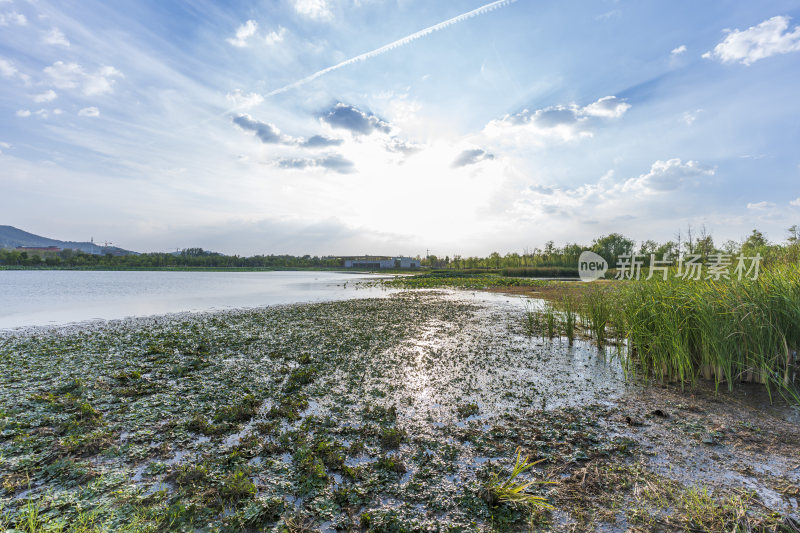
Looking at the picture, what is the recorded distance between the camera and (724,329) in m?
6.07

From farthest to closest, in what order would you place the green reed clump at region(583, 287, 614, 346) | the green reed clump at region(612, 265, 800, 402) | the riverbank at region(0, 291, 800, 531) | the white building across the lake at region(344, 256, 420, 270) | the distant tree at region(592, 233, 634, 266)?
the white building across the lake at region(344, 256, 420, 270), the distant tree at region(592, 233, 634, 266), the green reed clump at region(583, 287, 614, 346), the green reed clump at region(612, 265, 800, 402), the riverbank at region(0, 291, 800, 531)

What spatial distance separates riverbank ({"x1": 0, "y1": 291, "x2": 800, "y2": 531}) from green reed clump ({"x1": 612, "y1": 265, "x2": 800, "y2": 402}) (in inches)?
19.3

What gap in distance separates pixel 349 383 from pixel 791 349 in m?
8.09

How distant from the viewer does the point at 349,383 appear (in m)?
6.50

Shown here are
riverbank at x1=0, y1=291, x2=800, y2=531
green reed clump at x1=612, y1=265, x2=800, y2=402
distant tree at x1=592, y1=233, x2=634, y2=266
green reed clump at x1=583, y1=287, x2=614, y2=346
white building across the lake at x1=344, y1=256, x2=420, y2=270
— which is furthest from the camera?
white building across the lake at x1=344, y1=256, x2=420, y2=270

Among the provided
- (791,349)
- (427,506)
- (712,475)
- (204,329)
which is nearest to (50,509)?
(427,506)

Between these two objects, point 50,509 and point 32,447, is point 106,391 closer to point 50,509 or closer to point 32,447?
point 32,447

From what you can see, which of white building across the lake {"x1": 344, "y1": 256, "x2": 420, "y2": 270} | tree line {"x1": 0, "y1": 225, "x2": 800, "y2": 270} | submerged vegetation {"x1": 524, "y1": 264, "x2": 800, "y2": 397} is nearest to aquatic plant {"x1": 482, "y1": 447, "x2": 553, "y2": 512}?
submerged vegetation {"x1": 524, "y1": 264, "x2": 800, "y2": 397}

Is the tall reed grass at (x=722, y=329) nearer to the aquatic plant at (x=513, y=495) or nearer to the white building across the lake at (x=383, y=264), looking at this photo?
the aquatic plant at (x=513, y=495)

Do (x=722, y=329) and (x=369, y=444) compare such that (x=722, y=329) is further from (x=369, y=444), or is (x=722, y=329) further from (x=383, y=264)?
(x=383, y=264)

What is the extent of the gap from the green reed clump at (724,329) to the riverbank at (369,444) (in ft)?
1.61

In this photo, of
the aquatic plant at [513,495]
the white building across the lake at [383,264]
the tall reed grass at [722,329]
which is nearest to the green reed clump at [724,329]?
the tall reed grass at [722,329]

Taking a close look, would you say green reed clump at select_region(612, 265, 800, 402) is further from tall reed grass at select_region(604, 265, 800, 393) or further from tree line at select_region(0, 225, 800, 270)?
tree line at select_region(0, 225, 800, 270)

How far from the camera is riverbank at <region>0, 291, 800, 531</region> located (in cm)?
300
